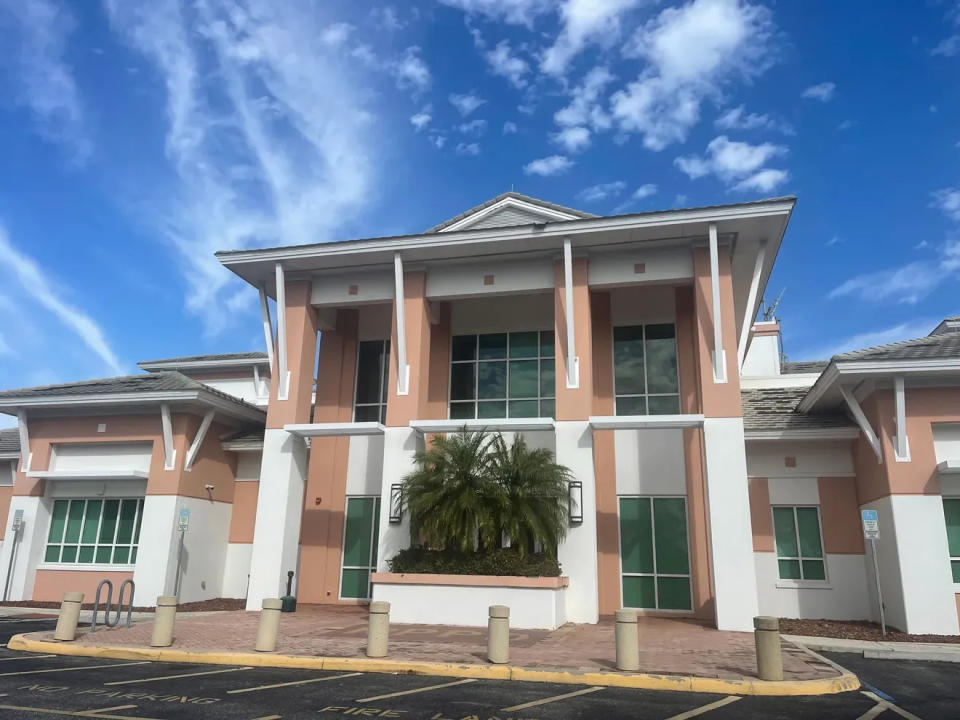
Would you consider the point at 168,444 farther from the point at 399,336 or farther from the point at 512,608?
the point at 512,608

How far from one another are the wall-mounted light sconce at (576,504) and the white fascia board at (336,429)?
504 centimetres

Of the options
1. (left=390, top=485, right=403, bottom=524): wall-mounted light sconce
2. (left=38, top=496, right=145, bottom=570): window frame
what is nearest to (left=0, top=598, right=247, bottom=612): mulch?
(left=38, top=496, right=145, bottom=570): window frame

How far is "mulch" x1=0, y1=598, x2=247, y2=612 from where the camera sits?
19.1m

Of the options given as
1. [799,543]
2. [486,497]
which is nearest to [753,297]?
[799,543]

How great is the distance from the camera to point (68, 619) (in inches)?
483

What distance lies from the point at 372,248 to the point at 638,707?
1324cm

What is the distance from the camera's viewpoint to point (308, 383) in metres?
19.4

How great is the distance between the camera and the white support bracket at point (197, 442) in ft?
66.8

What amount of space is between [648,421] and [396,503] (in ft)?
20.6

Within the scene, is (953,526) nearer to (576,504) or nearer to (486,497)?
(576,504)

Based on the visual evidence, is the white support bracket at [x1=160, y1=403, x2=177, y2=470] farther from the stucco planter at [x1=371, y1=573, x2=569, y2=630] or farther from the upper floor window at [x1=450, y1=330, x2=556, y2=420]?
the stucco planter at [x1=371, y1=573, x2=569, y2=630]

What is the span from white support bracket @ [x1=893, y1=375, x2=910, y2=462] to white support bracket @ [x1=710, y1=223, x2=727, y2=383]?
358 centimetres

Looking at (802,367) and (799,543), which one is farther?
(802,367)

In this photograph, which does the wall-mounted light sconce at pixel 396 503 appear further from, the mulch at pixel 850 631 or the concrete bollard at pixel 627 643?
the mulch at pixel 850 631
